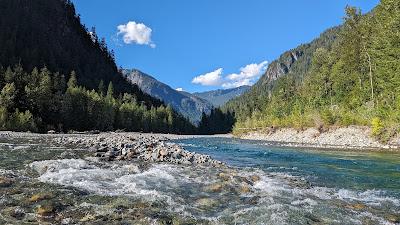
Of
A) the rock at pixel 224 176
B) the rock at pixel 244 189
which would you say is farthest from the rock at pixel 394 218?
the rock at pixel 224 176

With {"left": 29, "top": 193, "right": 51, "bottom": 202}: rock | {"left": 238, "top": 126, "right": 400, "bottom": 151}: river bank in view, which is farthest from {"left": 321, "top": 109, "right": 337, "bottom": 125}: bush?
{"left": 29, "top": 193, "right": 51, "bottom": 202}: rock

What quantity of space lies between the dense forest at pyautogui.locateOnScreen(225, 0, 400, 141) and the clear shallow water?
3441 centimetres

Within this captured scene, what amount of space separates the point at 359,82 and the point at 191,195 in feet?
292

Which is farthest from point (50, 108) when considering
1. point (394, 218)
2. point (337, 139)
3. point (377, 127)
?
point (394, 218)

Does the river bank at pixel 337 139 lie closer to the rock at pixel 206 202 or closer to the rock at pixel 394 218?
the rock at pixel 394 218

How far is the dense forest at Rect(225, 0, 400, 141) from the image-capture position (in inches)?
2462

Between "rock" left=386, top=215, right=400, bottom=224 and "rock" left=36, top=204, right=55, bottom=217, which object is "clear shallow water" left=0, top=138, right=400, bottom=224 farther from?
"rock" left=36, top=204, right=55, bottom=217

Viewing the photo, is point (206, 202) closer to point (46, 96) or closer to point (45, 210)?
point (45, 210)

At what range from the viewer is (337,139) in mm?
62188

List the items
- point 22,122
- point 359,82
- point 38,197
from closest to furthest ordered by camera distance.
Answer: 1. point 38,197
2. point 22,122
3. point 359,82

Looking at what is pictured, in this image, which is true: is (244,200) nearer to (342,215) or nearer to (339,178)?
(342,215)

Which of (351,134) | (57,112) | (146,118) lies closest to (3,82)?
Result: (57,112)

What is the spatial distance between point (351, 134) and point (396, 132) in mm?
11151

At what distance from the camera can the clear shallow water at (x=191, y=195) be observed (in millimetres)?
13180
